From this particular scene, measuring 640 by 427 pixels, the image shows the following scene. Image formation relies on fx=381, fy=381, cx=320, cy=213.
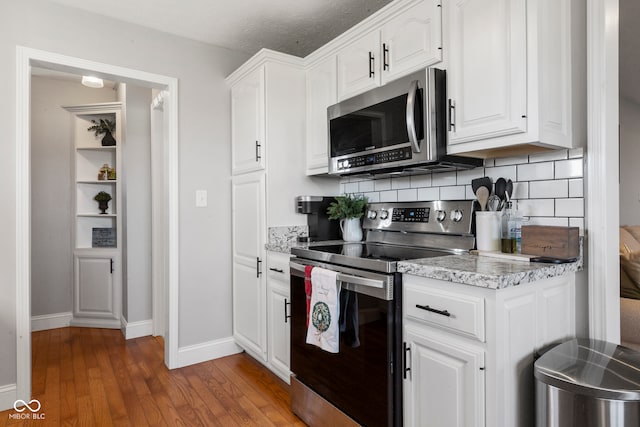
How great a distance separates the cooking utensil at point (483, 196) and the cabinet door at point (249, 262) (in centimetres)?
129

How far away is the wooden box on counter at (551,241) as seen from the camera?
4.66 feet

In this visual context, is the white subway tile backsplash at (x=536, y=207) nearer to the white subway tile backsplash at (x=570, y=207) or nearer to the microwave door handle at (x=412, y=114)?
the white subway tile backsplash at (x=570, y=207)

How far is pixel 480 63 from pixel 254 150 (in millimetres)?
1482

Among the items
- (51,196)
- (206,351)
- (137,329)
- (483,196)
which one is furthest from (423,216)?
(51,196)

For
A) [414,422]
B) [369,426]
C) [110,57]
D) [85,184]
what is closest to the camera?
[414,422]

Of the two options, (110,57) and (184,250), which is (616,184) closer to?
(184,250)

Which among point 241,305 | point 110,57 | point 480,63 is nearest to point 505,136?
point 480,63

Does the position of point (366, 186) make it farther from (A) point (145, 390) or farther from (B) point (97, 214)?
(B) point (97, 214)

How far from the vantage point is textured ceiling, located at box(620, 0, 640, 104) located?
2.60 metres

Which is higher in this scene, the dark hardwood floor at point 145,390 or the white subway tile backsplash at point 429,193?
the white subway tile backsplash at point 429,193

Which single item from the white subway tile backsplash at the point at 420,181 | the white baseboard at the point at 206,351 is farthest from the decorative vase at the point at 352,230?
the white baseboard at the point at 206,351

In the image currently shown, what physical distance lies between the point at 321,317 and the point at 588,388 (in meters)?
0.99

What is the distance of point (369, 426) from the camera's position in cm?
152

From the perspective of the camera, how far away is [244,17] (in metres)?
2.48
